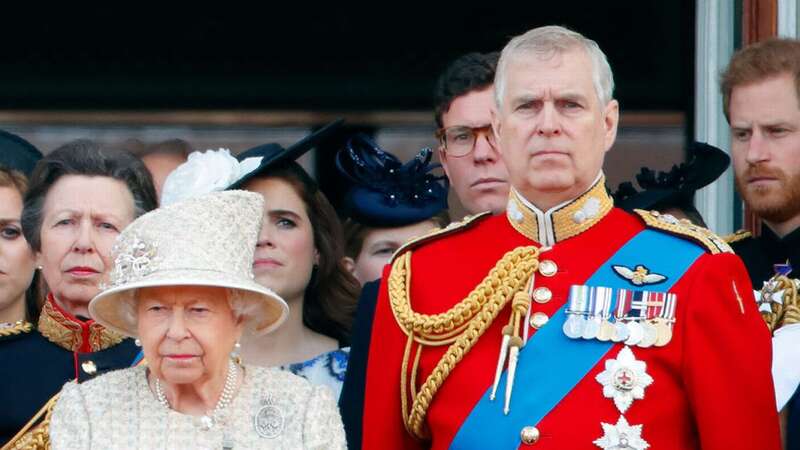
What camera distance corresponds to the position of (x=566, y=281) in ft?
16.0

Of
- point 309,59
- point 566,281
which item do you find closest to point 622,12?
point 309,59

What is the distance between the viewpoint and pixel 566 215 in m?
4.91

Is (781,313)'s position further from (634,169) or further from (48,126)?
(48,126)

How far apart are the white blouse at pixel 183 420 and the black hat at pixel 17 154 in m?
1.65

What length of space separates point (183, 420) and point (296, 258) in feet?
4.29

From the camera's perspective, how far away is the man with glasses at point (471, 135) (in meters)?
5.61

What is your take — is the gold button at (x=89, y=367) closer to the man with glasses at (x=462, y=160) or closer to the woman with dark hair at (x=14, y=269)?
the woman with dark hair at (x=14, y=269)

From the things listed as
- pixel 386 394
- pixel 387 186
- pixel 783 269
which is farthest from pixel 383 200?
pixel 386 394

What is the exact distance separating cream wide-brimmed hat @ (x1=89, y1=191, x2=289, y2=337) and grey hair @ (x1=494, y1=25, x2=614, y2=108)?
0.63 metres

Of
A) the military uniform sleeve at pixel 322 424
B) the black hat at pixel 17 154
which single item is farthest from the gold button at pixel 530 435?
the black hat at pixel 17 154

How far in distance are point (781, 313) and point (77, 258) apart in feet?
5.79

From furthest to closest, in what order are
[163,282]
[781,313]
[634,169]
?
1. [634,169]
2. [781,313]
3. [163,282]

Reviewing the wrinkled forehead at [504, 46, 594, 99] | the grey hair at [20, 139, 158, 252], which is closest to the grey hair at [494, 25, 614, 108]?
the wrinkled forehead at [504, 46, 594, 99]

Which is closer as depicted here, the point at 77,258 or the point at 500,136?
the point at 500,136
